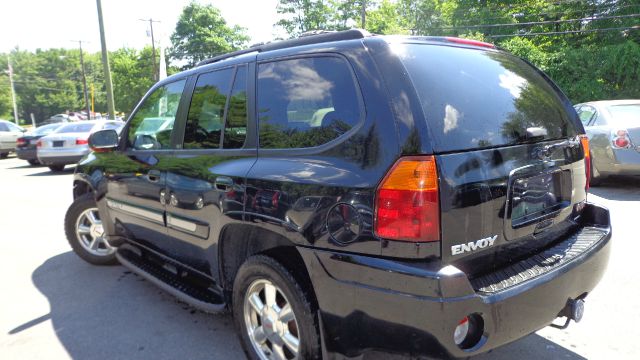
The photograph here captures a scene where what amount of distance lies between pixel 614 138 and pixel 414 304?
22.7ft

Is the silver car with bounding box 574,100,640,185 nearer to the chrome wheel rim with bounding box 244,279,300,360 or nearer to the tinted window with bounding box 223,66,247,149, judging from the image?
the tinted window with bounding box 223,66,247,149

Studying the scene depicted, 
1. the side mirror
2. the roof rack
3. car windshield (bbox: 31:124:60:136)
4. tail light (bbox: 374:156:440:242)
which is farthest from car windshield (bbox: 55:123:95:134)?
tail light (bbox: 374:156:440:242)

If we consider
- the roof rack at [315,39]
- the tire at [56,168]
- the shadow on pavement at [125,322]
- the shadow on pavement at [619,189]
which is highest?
the roof rack at [315,39]

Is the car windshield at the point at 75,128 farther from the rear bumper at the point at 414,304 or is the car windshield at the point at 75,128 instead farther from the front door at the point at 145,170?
the rear bumper at the point at 414,304

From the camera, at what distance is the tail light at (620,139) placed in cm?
703

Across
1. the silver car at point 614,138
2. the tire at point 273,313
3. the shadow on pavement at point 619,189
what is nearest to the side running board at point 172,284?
the tire at point 273,313

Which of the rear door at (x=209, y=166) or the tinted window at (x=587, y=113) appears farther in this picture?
the tinted window at (x=587, y=113)

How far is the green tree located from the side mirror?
1957 inches

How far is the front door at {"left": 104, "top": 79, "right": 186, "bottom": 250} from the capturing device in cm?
341

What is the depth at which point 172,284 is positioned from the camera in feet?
10.6

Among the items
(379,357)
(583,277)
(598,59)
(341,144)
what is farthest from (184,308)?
(598,59)

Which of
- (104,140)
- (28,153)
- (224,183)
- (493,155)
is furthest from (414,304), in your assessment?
(28,153)

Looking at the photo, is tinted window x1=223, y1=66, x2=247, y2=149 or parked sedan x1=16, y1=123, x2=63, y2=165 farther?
parked sedan x1=16, y1=123, x2=63, y2=165

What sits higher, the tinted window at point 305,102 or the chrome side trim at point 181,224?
the tinted window at point 305,102
